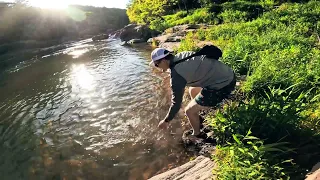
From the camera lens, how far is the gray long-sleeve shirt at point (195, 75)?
558cm

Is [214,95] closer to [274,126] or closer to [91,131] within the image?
[274,126]

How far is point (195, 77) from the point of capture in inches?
227

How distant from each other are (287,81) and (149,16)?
43645mm

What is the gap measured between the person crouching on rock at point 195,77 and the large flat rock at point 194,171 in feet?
3.60

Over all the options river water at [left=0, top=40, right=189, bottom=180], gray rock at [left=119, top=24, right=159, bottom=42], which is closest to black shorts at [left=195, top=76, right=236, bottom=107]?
river water at [left=0, top=40, right=189, bottom=180]

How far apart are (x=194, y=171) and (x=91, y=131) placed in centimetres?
477

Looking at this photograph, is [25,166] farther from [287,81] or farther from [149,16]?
[149,16]

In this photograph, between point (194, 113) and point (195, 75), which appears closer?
point (195, 75)

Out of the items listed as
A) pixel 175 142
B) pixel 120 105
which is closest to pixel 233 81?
pixel 175 142

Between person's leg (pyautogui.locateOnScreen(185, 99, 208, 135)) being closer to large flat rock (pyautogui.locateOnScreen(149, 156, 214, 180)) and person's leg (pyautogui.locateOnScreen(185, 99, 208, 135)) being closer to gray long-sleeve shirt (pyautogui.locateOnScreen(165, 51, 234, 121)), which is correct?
gray long-sleeve shirt (pyautogui.locateOnScreen(165, 51, 234, 121))

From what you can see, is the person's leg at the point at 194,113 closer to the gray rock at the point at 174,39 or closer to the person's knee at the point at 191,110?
the person's knee at the point at 191,110

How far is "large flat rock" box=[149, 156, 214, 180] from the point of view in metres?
5.31

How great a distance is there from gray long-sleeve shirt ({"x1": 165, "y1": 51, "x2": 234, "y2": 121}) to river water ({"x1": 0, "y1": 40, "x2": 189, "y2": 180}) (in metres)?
2.02

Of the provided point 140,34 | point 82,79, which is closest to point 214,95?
point 82,79
